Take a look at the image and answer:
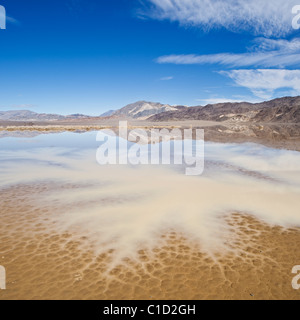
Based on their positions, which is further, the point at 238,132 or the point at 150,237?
the point at 238,132

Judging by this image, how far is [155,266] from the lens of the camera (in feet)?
15.1

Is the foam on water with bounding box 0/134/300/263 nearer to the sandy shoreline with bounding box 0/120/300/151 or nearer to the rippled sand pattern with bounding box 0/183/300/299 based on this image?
the rippled sand pattern with bounding box 0/183/300/299

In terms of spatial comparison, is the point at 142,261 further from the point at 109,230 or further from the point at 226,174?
the point at 226,174

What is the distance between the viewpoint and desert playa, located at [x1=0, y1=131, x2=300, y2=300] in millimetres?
4066

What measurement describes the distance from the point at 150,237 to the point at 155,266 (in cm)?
112

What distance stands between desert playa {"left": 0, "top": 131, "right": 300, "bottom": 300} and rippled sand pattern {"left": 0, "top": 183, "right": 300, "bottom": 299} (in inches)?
0.7

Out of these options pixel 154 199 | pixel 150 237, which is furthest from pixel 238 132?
pixel 150 237

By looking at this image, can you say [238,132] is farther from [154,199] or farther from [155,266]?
[155,266]

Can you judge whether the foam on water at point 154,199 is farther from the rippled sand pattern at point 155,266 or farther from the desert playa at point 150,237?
the rippled sand pattern at point 155,266

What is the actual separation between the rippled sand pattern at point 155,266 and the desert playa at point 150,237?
0.02 m

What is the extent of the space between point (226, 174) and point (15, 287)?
31.7 feet

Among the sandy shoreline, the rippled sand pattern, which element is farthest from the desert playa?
the sandy shoreline

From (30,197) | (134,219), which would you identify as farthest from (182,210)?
(30,197)

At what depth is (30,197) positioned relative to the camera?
27.0 feet
